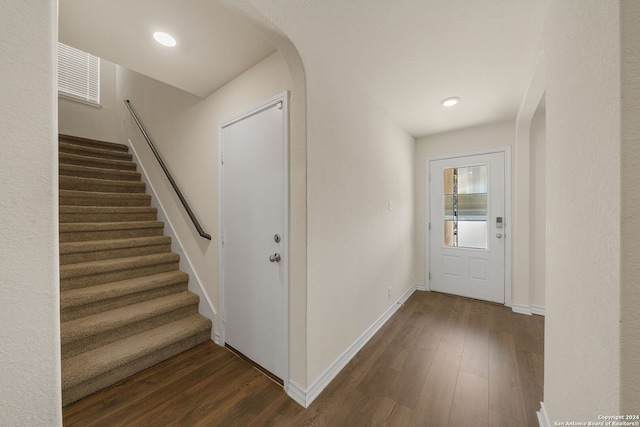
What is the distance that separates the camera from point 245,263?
6.40 ft

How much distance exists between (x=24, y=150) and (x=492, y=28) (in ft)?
7.48

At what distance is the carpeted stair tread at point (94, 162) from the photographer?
2973mm

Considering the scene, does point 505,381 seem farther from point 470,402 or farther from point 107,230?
point 107,230

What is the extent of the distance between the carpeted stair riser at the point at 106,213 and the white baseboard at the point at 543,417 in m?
3.95

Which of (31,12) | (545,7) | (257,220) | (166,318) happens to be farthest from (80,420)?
(545,7)

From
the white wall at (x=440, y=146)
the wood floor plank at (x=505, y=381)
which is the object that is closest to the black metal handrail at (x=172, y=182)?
the wood floor plank at (x=505, y=381)

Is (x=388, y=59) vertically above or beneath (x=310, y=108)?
above

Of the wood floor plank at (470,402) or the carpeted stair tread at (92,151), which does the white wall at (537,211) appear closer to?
the wood floor plank at (470,402)

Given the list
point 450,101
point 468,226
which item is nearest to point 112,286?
point 450,101

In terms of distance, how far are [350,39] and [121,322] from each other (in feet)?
8.95
